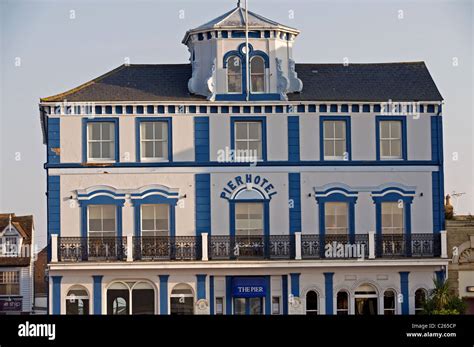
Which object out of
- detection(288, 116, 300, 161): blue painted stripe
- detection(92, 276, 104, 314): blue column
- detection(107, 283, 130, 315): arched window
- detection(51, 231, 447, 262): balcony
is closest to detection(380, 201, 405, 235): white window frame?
detection(51, 231, 447, 262): balcony

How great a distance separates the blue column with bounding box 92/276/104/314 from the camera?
2486cm

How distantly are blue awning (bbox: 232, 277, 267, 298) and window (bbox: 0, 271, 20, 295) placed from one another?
34.8 feet

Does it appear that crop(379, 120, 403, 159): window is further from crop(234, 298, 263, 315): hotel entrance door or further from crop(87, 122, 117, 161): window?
crop(87, 122, 117, 161): window

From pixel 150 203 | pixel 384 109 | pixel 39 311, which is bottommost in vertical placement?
pixel 39 311

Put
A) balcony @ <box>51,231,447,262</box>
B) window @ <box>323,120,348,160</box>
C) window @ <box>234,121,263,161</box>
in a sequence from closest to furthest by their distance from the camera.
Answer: balcony @ <box>51,231,447,262</box>, window @ <box>234,121,263,161</box>, window @ <box>323,120,348,160</box>

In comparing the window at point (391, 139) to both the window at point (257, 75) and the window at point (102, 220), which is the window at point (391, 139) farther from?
the window at point (102, 220)

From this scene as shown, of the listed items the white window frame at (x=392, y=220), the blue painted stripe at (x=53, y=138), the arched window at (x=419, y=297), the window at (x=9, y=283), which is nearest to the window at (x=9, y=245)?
the window at (x=9, y=283)

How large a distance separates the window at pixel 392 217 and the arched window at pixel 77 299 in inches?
208

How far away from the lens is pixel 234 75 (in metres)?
25.6

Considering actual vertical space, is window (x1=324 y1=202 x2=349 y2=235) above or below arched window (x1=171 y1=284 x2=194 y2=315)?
above

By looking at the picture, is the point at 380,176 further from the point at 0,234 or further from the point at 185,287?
the point at 0,234

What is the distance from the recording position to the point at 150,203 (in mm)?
25422
